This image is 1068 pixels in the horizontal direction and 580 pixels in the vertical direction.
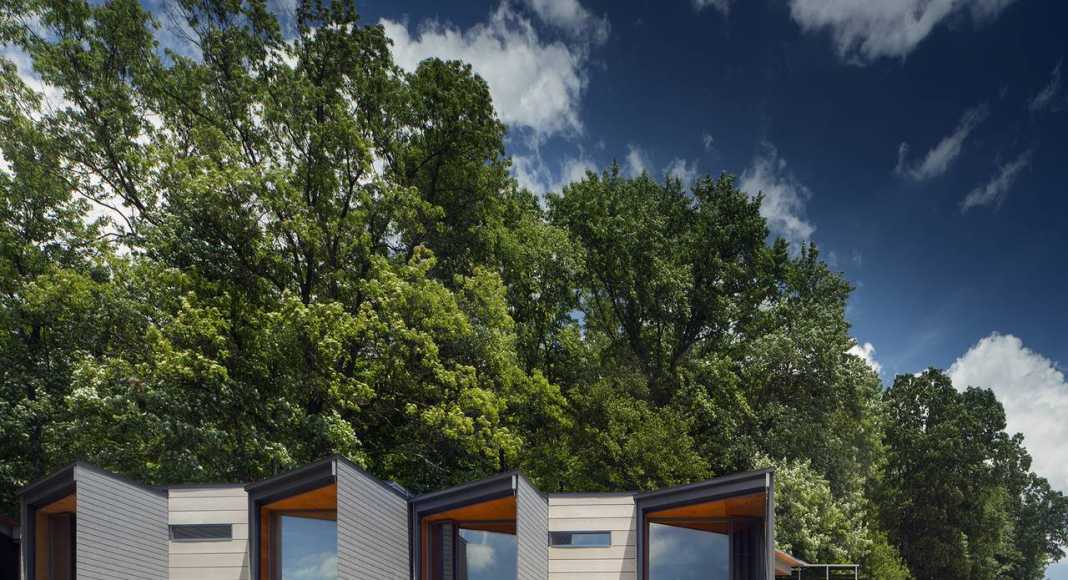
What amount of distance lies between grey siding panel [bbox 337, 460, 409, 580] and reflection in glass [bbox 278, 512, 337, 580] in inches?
40.3

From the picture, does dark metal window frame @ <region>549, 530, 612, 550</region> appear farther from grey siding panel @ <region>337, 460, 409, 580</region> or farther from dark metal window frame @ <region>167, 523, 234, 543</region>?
dark metal window frame @ <region>167, 523, 234, 543</region>

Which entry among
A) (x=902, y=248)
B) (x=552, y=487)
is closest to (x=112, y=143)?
(x=552, y=487)

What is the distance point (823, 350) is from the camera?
26.0 metres

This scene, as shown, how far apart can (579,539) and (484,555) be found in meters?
2.10

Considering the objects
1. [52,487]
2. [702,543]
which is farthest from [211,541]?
[702,543]

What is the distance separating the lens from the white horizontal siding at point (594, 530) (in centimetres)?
1480

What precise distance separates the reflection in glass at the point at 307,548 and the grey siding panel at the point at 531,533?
11.9 ft

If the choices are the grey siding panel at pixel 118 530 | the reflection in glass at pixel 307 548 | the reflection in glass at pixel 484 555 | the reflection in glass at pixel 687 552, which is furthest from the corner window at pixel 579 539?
the grey siding panel at pixel 118 530

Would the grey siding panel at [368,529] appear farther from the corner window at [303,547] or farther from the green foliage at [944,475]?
the green foliage at [944,475]

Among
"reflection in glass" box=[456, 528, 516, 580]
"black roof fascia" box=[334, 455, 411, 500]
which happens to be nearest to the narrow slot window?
"black roof fascia" box=[334, 455, 411, 500]

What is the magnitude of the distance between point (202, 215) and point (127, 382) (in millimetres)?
5004

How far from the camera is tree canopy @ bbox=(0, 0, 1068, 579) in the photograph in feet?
64.0

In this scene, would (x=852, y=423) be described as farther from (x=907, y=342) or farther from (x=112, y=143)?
(x=112, y=143)

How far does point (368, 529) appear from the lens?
12.6 metres
